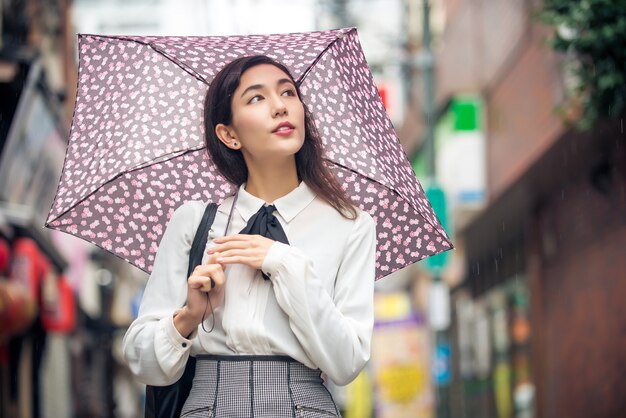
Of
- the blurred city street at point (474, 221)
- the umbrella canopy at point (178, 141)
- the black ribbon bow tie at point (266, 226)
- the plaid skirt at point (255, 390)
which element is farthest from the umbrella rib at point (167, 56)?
the blurred city street at point (474, 221)

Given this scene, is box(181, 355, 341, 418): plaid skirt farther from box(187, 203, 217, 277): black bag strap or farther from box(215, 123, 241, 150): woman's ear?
box(215, 123, 241, 150): woman's ear

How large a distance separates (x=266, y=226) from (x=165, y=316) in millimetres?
364

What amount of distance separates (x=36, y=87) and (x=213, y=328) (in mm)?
11646

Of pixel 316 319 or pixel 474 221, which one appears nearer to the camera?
pixel 316 319

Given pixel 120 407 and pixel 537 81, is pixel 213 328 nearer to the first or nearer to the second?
pixel 537 81

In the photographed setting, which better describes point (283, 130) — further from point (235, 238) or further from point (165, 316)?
point (165, 316)

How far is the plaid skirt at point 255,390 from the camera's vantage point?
2.96m

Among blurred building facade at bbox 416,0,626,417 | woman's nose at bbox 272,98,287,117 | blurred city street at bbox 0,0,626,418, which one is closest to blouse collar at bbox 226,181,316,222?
woman's nose at bbox 272,98,287,117

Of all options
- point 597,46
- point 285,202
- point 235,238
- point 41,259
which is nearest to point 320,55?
point 285,202

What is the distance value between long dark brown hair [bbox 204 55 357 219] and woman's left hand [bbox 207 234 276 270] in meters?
0.35

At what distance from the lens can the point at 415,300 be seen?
3306 centimetres

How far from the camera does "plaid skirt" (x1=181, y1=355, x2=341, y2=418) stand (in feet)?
9.70

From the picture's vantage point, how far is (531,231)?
1833 centimetres

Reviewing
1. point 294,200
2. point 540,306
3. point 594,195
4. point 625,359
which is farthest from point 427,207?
point 540,306
